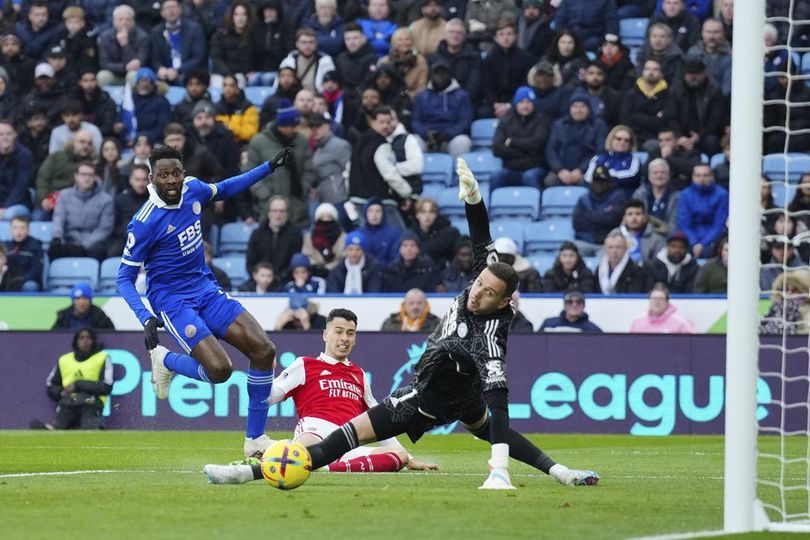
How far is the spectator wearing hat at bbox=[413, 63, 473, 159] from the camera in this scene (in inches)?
887

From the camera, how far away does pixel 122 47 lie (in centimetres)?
2494

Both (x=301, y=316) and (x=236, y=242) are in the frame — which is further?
(x=236, y=242)

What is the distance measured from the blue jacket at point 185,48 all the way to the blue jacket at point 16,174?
9.59ft

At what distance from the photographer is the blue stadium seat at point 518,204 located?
21.6 metres

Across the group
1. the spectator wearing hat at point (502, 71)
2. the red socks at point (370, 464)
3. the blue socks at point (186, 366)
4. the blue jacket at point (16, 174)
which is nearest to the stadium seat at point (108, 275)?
the blue jacket at point (16, 174)

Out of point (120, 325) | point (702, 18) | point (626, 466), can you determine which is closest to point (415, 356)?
point (120, 325)

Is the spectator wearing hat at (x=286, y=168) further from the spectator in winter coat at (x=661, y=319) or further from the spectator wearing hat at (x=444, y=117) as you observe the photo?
the spectator in winter coat at (x=661, y=319)

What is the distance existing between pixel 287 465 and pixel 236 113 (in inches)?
581

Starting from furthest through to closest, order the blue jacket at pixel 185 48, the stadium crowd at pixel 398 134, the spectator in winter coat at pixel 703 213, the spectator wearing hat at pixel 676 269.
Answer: the blue jacket at pixel 185 48 → the stadium crowd at pixel 398 134 → the spectator in winter coat at pixel 703 213 → the spectator wearing hat at pixel 676 269

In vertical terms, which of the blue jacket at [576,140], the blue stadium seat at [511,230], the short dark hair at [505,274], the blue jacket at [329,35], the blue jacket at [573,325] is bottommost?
the blue jacket at [573,325]

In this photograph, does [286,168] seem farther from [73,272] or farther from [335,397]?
[335,397]

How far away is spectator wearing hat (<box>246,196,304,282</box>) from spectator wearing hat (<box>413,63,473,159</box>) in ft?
9.29

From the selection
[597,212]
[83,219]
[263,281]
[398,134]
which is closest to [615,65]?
[597,212]

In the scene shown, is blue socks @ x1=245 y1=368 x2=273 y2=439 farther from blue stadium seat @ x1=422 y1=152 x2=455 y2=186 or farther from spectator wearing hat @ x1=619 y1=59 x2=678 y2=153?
spectator wearing hat @ x1=619 y1=59 x2=678 y2=153
